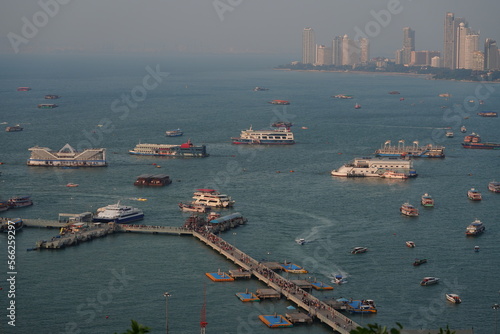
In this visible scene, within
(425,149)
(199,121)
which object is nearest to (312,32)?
(199,121)

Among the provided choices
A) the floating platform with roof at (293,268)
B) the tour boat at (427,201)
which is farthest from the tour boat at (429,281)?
the tour boat at (427,201)

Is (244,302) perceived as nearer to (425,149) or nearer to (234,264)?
(234,264)

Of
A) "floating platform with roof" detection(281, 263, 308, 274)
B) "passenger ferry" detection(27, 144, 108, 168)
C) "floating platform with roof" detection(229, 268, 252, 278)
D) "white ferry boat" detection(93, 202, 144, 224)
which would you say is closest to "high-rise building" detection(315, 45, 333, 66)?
"passenger ferry" detection(27, 144, 108, 168)

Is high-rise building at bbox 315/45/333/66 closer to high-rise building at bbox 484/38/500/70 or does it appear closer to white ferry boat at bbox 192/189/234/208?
high-rise building at bbox 484/38/500/70

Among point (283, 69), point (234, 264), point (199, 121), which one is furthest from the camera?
point (283, 69)

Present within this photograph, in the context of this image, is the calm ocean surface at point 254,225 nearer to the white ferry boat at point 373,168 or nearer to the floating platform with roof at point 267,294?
the floating platform with roof at point 267,294
